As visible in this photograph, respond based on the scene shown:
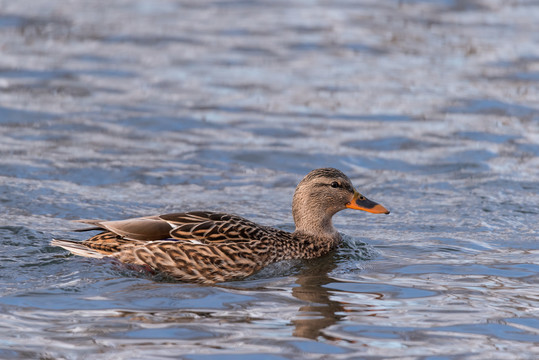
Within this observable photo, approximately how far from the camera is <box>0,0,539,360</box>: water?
7.57m

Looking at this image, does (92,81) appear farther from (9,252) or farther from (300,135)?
(9,252)

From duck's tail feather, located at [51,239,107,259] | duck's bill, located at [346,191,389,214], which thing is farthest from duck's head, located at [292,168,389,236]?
duck's tail feather, located at [51,239,107,259]

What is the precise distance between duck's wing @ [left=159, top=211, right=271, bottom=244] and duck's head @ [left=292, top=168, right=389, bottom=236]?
2.60 ft

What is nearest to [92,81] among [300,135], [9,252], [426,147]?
[300,135]

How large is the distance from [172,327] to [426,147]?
8.19 metres

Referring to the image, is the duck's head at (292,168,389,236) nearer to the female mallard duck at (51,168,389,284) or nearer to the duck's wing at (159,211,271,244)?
the female mallard duck at (51,168,389,284)

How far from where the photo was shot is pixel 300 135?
15.3m

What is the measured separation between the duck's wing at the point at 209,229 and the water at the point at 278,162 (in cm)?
44

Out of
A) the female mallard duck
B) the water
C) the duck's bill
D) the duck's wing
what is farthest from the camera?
the duck's bill

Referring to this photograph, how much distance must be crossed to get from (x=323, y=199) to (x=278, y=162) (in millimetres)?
4106

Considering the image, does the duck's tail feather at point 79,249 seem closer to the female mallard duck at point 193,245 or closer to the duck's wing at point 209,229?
the female mallard duck at point 193,245

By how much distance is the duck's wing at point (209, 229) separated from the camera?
9.23 metres

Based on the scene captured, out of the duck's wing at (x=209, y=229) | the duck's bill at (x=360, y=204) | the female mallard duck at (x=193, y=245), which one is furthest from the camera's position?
the duck's bill at (x=360, y=204)

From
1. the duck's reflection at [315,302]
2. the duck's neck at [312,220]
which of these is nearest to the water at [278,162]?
the duck's reflection at [315,302]
